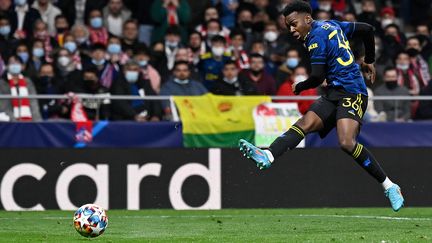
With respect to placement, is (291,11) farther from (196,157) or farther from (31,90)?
(31,90)

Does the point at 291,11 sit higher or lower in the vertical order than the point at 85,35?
higher

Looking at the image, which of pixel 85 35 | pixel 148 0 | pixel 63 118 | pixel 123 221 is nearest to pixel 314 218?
pixel 123 221

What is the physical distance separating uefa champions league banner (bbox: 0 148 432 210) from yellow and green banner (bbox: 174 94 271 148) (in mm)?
247

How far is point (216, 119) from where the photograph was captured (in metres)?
17.8

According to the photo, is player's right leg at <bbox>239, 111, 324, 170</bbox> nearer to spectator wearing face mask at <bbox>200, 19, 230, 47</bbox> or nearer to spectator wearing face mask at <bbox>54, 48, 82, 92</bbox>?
spectator wearing face mask at <bbox>54, 48, 82, 92</bbox>

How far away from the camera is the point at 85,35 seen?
20.2 metres

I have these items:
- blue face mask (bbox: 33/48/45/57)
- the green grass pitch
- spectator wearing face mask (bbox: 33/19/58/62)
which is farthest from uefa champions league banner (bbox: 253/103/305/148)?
spectator wearing face mask (bbox: 33/19/58/62)

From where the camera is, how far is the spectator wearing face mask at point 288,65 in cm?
1988

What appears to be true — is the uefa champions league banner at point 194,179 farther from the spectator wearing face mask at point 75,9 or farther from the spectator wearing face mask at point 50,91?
the spectator wearing face mask at point 75,9

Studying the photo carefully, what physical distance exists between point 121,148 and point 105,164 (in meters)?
0.36

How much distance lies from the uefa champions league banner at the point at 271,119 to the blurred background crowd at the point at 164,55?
38cm

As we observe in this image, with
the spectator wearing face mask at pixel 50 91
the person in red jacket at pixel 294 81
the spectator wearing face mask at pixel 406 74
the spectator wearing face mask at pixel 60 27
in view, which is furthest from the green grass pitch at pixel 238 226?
the spectator wearing face mask at pixel 60 27

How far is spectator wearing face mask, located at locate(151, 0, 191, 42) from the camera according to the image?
21.2 metres

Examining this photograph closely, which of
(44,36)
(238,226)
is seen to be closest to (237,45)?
(44,36)
